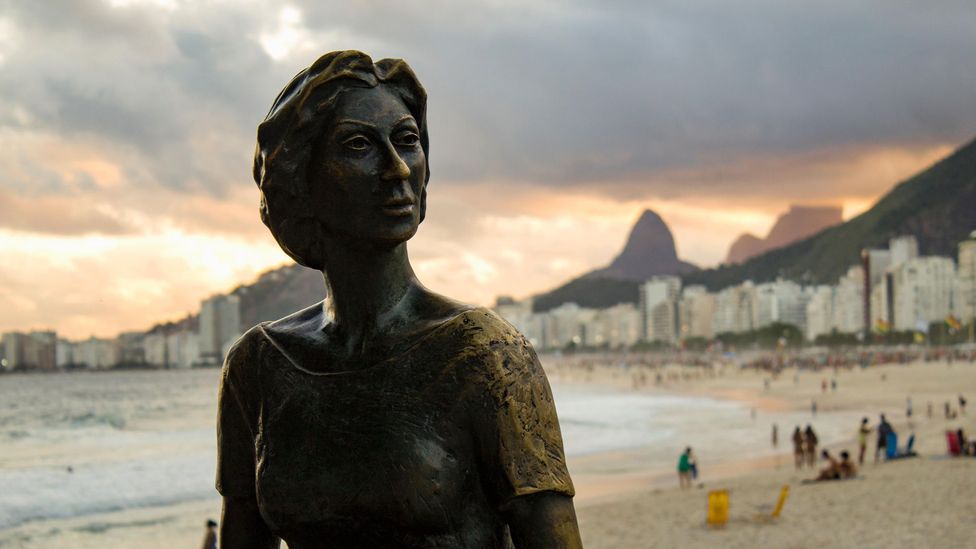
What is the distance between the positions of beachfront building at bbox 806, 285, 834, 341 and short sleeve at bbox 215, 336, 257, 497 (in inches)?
6552

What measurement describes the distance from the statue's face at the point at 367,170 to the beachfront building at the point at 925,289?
489 feet

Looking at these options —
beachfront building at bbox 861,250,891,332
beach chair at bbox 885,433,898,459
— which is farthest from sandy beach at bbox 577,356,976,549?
beachfront building at bbox 861,250,891,332

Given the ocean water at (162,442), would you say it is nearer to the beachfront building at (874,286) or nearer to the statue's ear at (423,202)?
the statue's ear at (423,202)

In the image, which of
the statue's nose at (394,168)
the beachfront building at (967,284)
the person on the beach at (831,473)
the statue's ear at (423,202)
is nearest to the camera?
the statue's nose at (394,168)

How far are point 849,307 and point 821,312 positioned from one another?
540 centimetres

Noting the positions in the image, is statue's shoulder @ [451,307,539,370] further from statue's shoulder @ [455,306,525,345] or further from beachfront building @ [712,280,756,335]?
beachfront building @ [712,280,756,335]

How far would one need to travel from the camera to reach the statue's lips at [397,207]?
1896 millimetres

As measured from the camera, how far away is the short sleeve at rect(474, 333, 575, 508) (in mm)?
1771

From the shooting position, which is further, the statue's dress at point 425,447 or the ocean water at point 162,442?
the ocean water at point 162,442

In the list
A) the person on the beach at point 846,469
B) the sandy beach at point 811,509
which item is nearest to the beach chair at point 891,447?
the sandy beach at point 811,509

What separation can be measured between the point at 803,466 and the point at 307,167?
26.3 metres

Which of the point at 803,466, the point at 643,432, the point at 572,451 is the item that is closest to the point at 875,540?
the point at 803,466

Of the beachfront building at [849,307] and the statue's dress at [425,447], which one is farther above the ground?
the beachfront building at [849,307]

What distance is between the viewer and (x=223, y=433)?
6.88 feet
